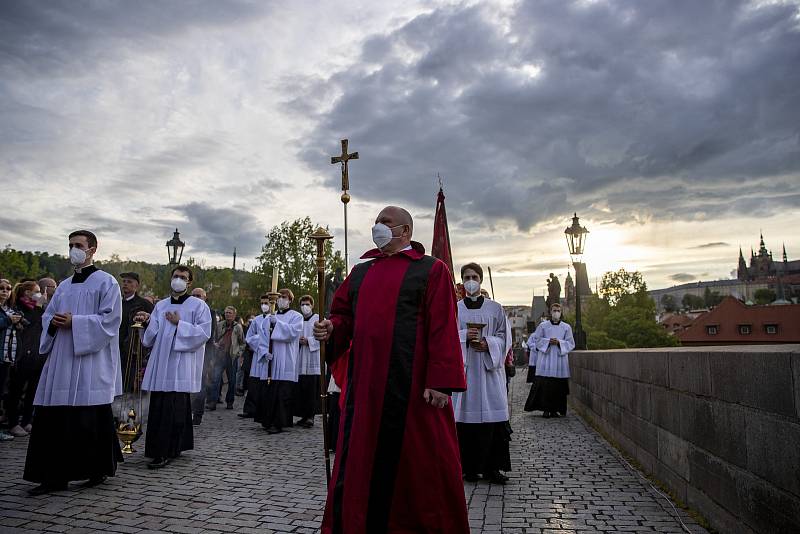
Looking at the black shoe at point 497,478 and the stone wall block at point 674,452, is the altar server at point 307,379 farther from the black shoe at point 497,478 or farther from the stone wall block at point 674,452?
the stone wall block at point 674,452

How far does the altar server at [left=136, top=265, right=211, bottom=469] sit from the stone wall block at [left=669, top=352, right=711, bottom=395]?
17.7 feet

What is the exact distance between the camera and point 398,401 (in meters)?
3.80

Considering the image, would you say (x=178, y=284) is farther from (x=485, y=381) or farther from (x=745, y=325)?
(x=745, y=325)

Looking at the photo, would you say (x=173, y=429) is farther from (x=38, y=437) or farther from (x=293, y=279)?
(x=293, y=279)

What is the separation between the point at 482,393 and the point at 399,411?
3394 mm

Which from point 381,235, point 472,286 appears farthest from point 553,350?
point 381,235

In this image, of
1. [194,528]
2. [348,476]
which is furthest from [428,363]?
[194,528]

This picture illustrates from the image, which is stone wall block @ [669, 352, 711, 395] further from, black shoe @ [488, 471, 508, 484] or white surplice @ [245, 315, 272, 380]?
white surplice @ [245, 315, 272, 380]

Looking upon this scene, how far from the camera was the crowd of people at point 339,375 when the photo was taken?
3.71 metres

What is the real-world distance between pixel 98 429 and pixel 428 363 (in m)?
4.02

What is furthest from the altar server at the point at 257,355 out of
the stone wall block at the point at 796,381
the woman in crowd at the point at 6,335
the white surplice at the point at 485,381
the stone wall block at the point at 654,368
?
the stone wall block at the point at 796,381

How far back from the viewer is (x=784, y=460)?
11.5 ft

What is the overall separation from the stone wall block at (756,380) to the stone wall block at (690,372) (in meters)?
0.14

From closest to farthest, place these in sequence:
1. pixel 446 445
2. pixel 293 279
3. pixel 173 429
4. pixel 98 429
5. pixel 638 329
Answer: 1. pixel 446 445
2. pixel 98 429
3. pixel 173 429
4. pixel 293 279
5. pixel 638 329
